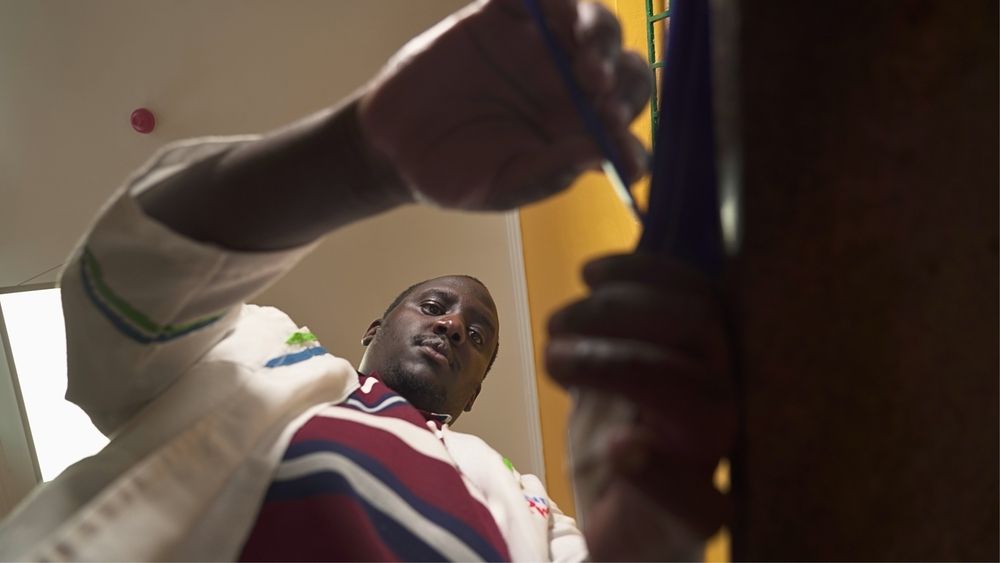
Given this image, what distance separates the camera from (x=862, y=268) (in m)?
0.22

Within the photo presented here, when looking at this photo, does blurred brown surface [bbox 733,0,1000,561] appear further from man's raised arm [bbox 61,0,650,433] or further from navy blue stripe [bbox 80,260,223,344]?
navy blue stripe [bbox 80,260,223,344]

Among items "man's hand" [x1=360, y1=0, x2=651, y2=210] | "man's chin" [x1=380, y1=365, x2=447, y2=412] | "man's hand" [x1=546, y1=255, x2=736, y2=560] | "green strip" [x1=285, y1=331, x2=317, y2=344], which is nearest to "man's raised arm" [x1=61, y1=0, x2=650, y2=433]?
"man's hand" [x1=360, y1=0, x2=651, y2=210]

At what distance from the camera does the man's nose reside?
92cm

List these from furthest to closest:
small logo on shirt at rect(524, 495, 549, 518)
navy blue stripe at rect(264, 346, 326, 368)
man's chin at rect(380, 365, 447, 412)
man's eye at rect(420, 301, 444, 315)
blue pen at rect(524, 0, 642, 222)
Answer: man's eye at rect(420, 301, 444, 315) → man's chin at rect(380, 365, 447, 412) → small logo on shirt at rect(524, 495, 549, 518) → navy blue stripe at rect(264, 346, 326, 368) → blue pen at rect(524, 0, 642, 222)

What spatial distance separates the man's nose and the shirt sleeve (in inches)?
19.8

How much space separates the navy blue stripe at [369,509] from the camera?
41cm

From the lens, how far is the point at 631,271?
262 millimetres

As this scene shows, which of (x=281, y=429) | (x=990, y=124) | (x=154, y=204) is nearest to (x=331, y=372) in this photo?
(x=281, y=429)

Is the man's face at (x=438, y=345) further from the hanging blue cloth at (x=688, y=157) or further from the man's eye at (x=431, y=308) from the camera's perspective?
the hanging blue cloth at (x=688, y=157)

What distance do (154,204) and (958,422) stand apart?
429 mm

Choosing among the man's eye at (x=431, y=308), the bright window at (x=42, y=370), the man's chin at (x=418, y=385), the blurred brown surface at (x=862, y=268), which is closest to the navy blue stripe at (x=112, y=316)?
the blurred brown surface at (x=862, y=268)

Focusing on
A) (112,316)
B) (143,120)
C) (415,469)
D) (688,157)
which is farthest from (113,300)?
(143,120)

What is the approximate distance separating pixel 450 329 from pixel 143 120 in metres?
0.92

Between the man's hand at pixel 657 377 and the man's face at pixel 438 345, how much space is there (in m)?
0.61
